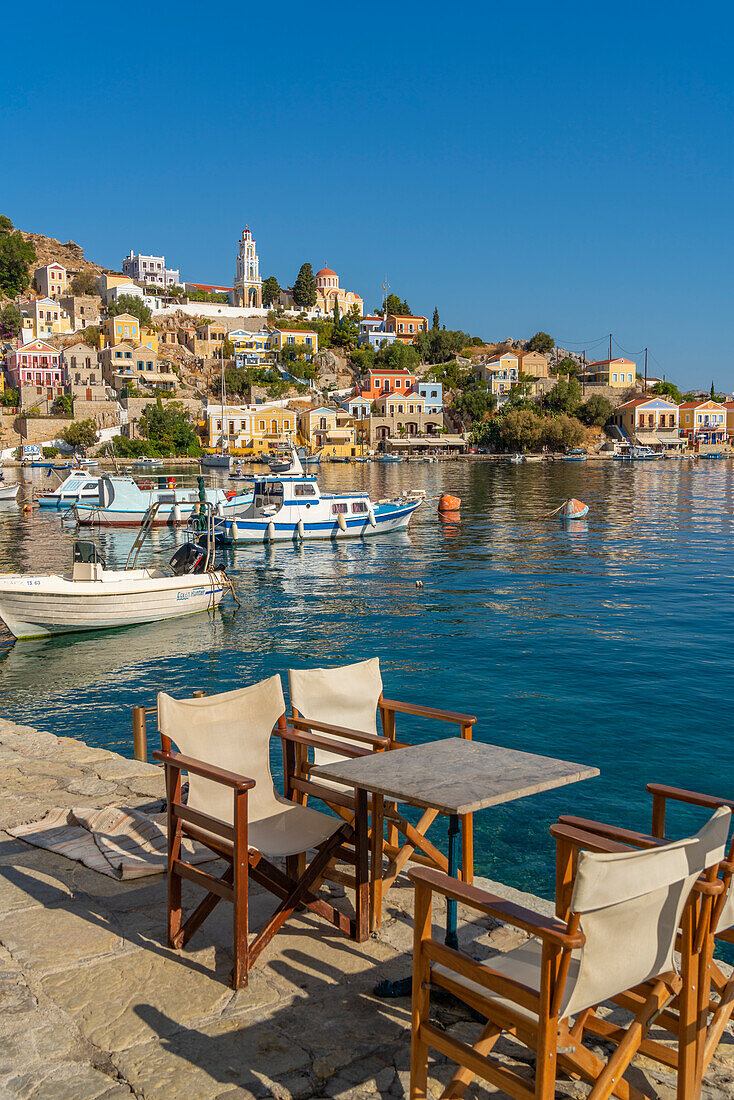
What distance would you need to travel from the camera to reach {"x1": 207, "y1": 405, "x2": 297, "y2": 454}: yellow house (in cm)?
9850

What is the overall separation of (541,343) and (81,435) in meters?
84.2

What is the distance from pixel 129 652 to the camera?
16609 mm

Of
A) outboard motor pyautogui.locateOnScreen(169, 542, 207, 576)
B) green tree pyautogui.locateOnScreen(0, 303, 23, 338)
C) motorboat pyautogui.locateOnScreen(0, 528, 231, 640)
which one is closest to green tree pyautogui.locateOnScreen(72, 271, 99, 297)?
green tree pyautogui.locateOnScreen(0, 303, 23, 338)

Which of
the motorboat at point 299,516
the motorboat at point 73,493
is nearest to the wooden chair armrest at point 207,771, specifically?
the motorboat at point 299,516

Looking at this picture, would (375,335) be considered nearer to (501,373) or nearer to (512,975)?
(501,373)

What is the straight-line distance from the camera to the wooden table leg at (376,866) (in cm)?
418

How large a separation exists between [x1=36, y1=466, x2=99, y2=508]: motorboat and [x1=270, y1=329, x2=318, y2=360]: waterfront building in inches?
3157

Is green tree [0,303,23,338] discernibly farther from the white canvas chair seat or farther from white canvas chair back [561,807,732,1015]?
white canvas chair back [561,807,732,1015]

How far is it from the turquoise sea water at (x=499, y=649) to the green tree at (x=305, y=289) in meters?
117

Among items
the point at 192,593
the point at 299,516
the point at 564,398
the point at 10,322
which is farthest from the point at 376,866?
the point at 10,322

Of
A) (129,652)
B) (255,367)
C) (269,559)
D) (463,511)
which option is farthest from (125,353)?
(129,652)

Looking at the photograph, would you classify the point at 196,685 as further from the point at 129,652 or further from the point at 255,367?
the point at 255,367

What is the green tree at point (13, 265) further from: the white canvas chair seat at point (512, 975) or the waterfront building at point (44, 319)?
the white canvas chair seat at point (512, 975)

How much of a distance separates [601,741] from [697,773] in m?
1.36
